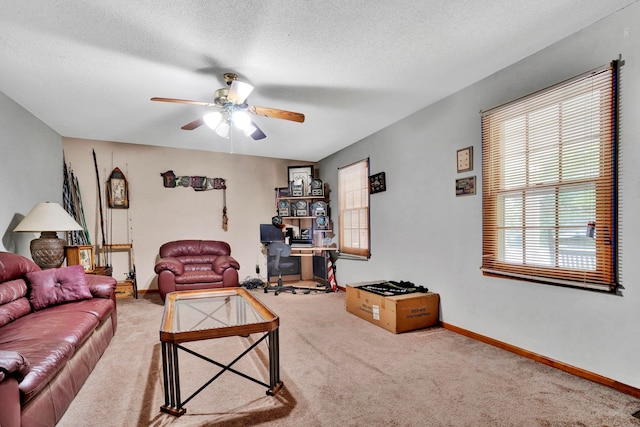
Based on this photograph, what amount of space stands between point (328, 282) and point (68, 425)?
151 inches

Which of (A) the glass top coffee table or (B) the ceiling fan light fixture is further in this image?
(B) the ceiling fan light fixture

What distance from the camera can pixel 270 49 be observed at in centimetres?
233

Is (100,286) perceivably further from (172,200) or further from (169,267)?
(172,200)

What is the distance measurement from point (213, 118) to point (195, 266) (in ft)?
8.75

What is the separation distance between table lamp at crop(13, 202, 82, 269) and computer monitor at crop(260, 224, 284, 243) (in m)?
2.88

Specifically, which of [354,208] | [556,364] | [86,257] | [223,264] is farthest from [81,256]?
[556,364]

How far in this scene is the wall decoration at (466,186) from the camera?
9.86ft

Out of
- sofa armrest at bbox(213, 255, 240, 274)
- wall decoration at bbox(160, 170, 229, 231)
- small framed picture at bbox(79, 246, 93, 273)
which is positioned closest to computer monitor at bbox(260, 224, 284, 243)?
wall decoration at bbox(160, 170, 229, 231)

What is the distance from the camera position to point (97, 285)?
9.71 feet

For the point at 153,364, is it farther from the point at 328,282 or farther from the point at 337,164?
the point at 337,164

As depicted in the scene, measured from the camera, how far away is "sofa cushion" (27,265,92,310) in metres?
2.57

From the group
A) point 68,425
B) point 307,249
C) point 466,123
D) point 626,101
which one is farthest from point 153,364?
point 626,101

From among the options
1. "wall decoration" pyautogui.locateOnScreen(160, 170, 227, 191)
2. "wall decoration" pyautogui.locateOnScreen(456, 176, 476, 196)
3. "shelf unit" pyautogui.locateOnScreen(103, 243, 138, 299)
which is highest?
"wall decoration" pyautogui.locateOnScreen(160, 170, 227, 191)

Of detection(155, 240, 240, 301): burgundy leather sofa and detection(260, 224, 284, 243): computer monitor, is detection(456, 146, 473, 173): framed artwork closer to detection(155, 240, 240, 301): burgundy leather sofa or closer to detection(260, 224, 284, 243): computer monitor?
detection(155, 240, 240, 301): burgundy leather sofa
